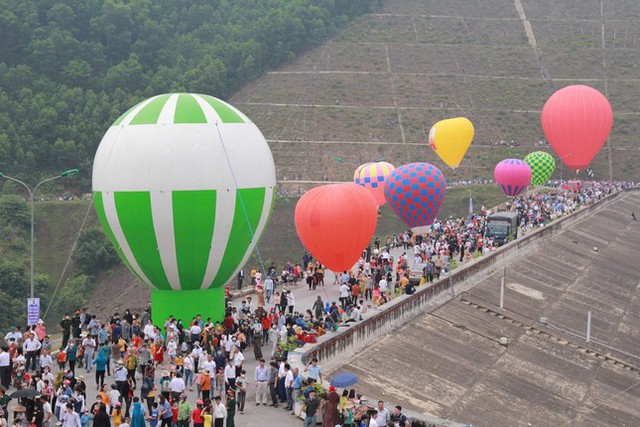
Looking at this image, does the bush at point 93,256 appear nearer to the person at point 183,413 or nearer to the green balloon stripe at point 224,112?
the green balloon stripe at point 224,112

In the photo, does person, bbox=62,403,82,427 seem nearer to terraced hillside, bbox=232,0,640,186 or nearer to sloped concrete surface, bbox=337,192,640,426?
sloped concrete surface, bbox=337,192,640,426

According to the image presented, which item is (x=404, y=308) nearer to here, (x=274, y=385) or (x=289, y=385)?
(x=274, y=385)

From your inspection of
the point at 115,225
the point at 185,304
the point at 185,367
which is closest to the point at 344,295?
the point at 185,304

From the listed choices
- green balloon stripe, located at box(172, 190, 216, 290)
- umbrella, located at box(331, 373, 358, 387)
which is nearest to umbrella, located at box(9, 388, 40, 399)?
umbrella, located at box(331, 373, 358, 387)

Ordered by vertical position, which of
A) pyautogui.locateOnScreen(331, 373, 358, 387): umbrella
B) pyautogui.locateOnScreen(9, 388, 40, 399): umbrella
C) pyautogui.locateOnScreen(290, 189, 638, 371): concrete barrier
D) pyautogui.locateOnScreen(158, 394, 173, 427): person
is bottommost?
pyautogui.locateOnScreen(290, 189, 638, 371): concrete barrier

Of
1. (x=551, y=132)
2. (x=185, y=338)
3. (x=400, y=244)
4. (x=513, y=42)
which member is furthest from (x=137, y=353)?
(x=513, y=42)

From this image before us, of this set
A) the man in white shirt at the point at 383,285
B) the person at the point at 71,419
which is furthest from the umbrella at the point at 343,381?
the man in white shirt at the point at 383,285

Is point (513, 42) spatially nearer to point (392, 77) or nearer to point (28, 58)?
point (392, 77)
